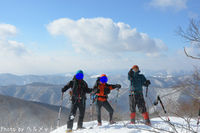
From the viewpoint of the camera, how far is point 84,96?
723 centimetres

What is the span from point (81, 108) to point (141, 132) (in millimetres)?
2572

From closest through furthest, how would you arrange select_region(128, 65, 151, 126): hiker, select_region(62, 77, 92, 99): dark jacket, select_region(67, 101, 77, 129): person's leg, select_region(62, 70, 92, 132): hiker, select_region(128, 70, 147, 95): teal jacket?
select_region(67, 101, 77, 129): person's leg, select_region(62, 70, 92, 132): hiker, select_region(62, 77, 92, 99): dark jacket, select_region(128, 65, 151, 126): hiker, select_region(128, 70, 147, 95): teal jacket

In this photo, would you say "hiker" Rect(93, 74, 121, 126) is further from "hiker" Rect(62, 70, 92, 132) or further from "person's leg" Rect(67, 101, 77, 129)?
"person's leg" Rect(67, 101, 77, 129)

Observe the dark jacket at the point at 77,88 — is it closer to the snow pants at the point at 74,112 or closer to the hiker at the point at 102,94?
the snow pants at the point at 74,112

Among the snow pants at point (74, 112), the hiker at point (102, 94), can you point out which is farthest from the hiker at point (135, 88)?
the snow pants at point (74, 112)

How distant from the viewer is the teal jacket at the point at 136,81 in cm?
751

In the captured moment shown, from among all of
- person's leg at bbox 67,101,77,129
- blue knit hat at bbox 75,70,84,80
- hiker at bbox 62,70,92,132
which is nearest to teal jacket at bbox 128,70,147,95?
hiker at bbox 62,70,92,132

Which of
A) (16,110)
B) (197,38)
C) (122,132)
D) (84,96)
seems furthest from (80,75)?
(16,110)

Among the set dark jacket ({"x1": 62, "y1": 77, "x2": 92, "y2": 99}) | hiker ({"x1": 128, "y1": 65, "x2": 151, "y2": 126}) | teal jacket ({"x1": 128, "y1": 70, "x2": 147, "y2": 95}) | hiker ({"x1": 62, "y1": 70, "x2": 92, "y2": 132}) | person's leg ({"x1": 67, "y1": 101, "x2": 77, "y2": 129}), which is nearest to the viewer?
person's leg ({"x1": 67, "y1": 101, "x2": 77, "y2": 129})

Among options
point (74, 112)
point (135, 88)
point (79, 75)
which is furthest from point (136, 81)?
point (74, 112)

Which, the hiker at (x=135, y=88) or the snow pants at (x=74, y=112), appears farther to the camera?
the hiker at (x=135, y=88)

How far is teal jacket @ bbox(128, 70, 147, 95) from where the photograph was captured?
751cm

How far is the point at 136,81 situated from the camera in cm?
764

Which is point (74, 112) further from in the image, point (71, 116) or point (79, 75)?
point (79, 75)
